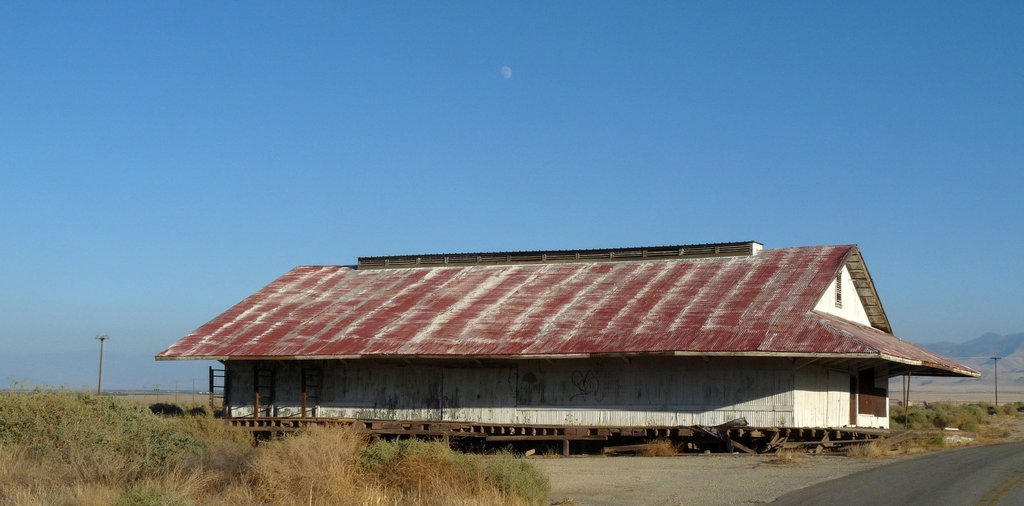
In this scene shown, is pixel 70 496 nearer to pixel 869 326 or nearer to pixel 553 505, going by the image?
pixel 553 505

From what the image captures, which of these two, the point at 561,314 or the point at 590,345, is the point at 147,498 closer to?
the point at 590,345

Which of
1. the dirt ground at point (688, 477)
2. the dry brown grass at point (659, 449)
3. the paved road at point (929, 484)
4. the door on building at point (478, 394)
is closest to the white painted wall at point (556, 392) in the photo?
the door on building at point (478, 394)

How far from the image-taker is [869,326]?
33812 millimetres

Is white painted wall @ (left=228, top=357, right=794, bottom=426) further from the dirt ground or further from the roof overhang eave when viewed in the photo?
the roof overhang eave

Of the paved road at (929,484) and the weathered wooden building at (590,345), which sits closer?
the paved road at (929,484)

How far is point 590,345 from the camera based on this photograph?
27453 millimetres

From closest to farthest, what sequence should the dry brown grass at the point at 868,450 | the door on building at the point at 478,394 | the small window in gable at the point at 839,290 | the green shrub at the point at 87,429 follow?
the green shrub at the point at 87,429 → the dry brown grass at the point at 868,450 → the door on building at the point at 478,394 → the small window in gable at the point at 839,290

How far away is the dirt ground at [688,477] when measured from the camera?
17422mm

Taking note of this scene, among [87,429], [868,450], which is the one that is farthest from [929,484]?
[87,429]

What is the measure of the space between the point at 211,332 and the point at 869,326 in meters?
22.3

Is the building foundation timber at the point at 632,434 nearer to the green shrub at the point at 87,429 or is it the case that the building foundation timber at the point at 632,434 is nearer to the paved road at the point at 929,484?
the paved road at the point at 929,484

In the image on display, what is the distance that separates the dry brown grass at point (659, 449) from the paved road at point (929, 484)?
233 inches

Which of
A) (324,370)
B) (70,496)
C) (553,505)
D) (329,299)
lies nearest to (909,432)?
(553,505)

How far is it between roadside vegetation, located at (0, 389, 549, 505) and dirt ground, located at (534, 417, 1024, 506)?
198 centimetres
